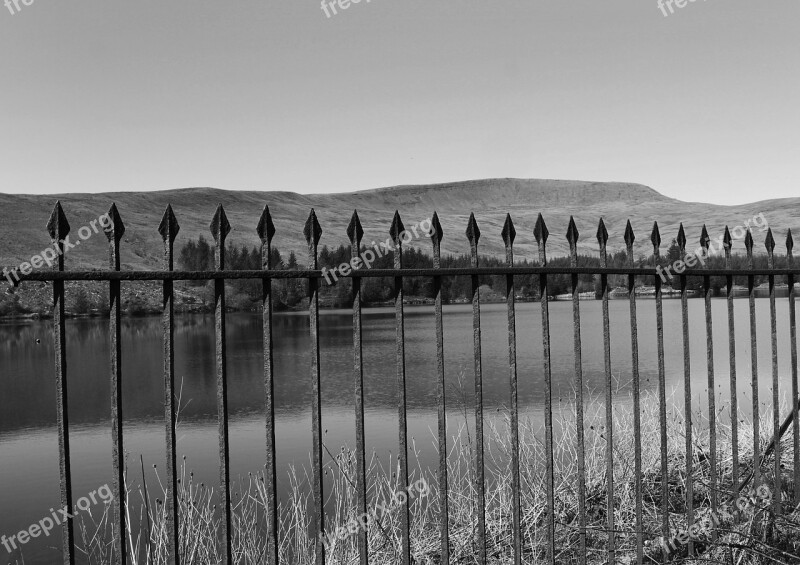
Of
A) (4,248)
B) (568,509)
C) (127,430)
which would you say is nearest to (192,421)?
(127,430)

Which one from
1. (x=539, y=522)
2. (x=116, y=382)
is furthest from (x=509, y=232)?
(x=539, y=522)

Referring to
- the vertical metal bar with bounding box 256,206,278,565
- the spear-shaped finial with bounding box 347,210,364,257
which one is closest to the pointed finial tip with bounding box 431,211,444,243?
the spear-shaped finial with bounding box 347,210,364,257

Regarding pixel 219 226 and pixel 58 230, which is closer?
pixel 58 230

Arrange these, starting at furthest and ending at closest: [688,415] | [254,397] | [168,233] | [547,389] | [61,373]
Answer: [254,397] → [688,415] → [547,389] → [168,233] → [61,373]

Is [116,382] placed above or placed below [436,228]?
below

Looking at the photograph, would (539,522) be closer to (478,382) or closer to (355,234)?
(478,382)

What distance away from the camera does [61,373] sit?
2.52 m

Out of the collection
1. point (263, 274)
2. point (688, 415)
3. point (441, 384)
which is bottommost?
point (688, 415)

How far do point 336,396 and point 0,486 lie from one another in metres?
6.76

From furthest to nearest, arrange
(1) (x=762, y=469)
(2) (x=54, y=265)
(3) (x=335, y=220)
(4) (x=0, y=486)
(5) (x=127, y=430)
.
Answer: (3) (x=335, y=220) < (5) (x=127, y=430) < (4) (x=0, y=486) < (1) (x=762, y=469) < (2) (x=54, y=265)

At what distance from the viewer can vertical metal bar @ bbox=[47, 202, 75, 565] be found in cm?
250

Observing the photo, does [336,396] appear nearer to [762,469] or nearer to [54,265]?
[762,469]

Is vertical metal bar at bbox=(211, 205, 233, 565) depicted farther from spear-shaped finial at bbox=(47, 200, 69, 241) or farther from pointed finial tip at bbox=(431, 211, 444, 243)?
pointed finial tip at bbox=(431, 211, 444, 243)

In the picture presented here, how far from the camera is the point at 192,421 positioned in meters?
12.8
